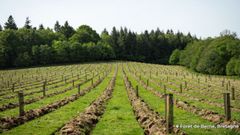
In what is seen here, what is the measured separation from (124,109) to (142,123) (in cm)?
533

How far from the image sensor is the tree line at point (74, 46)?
409 ft

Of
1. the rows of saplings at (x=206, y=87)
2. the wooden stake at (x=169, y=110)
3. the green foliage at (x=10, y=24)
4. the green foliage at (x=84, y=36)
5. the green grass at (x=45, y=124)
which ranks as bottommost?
the rows of saplings at (x=206, y=87)

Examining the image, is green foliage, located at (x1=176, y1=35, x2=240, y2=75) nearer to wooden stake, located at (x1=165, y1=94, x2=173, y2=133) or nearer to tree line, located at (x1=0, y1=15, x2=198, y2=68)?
tree line, located at (x1=0, y1=15, x2=198, y2=68)

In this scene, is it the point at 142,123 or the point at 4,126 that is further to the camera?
the point at 142,123

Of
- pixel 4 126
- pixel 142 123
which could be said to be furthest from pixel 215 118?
pixel 4 126

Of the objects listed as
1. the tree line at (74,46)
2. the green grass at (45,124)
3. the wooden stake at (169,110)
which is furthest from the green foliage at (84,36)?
the wooden stake at (169,110)

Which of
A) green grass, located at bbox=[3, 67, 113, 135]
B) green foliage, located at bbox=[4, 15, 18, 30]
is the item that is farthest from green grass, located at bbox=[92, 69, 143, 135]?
green foliage, located at bbox=[4, 15, 18, 30]

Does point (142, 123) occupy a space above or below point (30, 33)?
below

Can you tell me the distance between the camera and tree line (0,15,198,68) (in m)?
125

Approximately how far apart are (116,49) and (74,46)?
34.4 meters

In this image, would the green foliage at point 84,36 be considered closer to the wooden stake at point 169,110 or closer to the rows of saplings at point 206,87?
the rows of saplings at point 206,87

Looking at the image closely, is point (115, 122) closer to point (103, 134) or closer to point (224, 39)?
point (103, 134)

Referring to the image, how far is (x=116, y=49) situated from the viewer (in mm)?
160625

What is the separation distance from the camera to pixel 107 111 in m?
20.2
